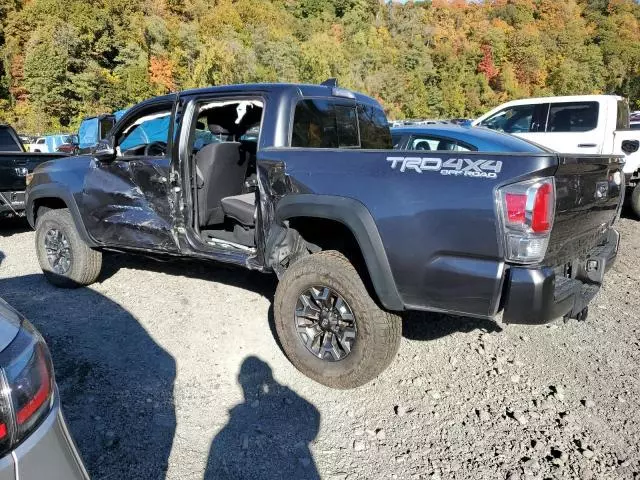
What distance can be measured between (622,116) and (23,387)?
32.2 ft

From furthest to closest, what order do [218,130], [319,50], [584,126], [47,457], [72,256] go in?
[319,50]
[584,126]
[72,256]
[218,130]
[47,457]

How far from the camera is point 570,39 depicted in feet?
353

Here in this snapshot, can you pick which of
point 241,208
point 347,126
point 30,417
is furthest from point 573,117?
point 30,417

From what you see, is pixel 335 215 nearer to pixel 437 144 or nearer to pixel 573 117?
pixel 437 144

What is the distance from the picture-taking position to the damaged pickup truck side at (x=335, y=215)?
94.3 inches

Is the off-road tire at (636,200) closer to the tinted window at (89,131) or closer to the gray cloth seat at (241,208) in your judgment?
the gray cloth seat at (241,208)

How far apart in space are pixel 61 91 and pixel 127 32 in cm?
1259

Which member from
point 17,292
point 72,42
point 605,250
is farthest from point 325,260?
point 72,42

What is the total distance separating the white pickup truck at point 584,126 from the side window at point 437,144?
3.34 m

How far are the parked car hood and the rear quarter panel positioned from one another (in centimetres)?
179

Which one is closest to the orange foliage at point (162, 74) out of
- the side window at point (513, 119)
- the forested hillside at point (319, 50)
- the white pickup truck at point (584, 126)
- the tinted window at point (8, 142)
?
the forested hillside at point (319, 50)

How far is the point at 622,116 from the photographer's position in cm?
848

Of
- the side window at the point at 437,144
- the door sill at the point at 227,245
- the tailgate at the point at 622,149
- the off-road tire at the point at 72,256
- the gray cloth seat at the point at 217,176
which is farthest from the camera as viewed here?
the tailgate at the point at 622,149

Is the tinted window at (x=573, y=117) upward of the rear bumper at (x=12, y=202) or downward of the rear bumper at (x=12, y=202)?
upward
